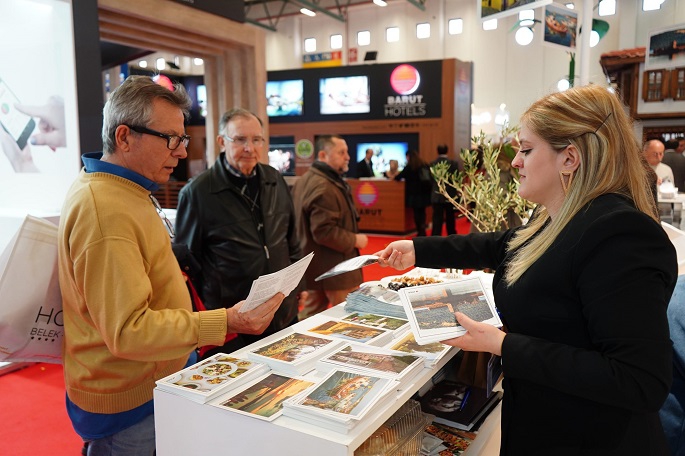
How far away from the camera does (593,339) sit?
1.22m

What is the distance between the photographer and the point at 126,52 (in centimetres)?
762

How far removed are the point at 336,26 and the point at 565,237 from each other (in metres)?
19.7

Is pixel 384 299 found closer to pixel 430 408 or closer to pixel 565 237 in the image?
pixel 430 408

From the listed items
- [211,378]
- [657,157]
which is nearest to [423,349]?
[211,378]

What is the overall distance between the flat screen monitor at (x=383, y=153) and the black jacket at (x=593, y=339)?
11.0m

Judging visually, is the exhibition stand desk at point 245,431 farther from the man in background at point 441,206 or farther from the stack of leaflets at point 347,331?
the man in background at point 441,206

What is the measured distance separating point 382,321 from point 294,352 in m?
0.46

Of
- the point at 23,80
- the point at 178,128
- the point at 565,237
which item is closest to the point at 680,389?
the point at 565,237

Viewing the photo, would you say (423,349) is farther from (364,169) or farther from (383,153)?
(383,153)

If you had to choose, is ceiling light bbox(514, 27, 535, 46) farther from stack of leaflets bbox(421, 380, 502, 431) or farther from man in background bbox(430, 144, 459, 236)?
stack of leaflets bbox(421, 380, 502, 431)

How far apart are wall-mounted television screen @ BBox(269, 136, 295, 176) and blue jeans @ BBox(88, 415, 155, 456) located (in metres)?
11.7

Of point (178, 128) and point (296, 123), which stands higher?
point (296, 123)

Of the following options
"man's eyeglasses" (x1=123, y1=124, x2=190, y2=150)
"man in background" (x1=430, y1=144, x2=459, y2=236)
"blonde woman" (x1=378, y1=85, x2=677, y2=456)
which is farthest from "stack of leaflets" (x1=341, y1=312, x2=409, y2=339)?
"man in background" (x1=430, y1=144, x2=459, y2=236)

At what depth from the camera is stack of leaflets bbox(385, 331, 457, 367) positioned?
1657 mm
